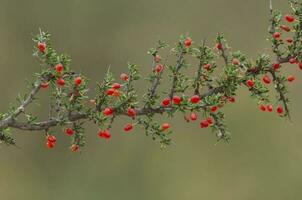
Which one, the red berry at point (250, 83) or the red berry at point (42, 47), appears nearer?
the red berry at point (42, 47)

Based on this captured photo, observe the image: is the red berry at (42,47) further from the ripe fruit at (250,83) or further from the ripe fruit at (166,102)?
the ripe fruit at (250,83)

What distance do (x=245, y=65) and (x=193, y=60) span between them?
272 inches

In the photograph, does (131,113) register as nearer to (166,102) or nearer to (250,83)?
(166,102)

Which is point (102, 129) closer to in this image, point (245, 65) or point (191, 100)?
point (191, 100)

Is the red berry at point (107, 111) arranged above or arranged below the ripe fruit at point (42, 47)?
below

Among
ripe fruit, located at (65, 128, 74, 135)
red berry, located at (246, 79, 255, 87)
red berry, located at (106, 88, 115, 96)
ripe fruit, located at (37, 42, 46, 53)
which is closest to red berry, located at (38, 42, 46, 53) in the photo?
ripe fruit, located at (37, 42, 46, 53)

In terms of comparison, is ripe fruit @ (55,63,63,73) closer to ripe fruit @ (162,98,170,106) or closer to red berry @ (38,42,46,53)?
red berry @ (38,42,46,53)

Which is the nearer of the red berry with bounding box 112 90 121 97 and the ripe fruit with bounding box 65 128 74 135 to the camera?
the red berry with bounding box 112 90 121 97

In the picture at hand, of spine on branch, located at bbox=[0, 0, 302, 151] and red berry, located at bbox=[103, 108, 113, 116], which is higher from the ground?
spine on branch, located at bbox=[0, 0, 302, 151]

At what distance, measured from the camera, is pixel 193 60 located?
11.9 m

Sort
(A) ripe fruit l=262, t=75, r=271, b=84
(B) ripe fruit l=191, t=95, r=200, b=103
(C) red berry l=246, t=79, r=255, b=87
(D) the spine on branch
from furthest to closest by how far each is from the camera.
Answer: (A) ripe fruit l=262, t=75, r=271, b=84 < (C) red berry l=246, t=79, r=255, b=87 < (B) ripe fruit l=191, t=95, r=200, b=103 < (D) the spine on branch

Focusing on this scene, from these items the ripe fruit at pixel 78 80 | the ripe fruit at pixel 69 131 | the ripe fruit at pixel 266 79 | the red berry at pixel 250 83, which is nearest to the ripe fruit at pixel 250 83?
the red berry at pixel 250 83

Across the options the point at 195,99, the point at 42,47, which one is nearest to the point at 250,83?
the point at 195,99

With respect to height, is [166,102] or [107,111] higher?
[166,102]
